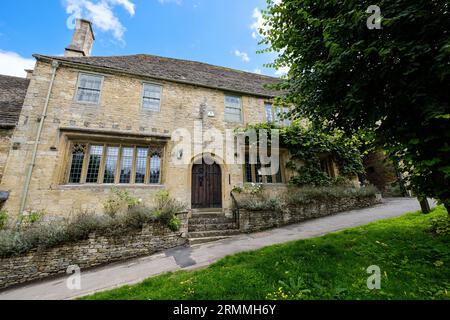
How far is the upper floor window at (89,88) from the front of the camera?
29.2 feet

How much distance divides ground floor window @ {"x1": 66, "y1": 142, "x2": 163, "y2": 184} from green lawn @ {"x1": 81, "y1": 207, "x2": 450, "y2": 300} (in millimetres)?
5835

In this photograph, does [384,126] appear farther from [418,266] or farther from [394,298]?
[394,298]

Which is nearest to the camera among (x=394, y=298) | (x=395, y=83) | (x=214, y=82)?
(x=394, y=298)

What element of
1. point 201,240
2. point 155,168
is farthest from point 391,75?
point 155,168

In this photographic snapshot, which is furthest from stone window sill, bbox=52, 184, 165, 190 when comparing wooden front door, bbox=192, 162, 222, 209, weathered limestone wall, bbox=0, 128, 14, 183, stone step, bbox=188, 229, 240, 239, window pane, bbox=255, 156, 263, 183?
window pane, bbox=255, 156, 263, 183

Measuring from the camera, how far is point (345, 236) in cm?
513

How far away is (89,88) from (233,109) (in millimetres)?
7309

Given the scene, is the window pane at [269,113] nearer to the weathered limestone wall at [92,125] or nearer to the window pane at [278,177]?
the weathered limestone wall at [92,125]

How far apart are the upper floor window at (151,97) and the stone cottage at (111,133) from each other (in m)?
0.05

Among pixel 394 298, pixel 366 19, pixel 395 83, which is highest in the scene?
pixel 366 19

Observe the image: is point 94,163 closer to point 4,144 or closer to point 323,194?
point 4,144

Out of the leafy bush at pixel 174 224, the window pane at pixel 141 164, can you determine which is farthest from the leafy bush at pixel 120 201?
the leafy bush at pixel 174 224

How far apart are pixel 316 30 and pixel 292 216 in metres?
6.77
